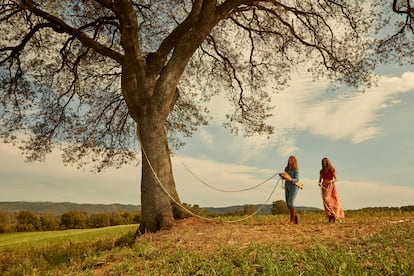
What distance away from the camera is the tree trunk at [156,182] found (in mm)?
12391

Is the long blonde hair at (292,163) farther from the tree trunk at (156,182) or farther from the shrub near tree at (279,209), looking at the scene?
the shrub near tree at (279,209)

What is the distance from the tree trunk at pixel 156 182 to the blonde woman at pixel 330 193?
199 inches

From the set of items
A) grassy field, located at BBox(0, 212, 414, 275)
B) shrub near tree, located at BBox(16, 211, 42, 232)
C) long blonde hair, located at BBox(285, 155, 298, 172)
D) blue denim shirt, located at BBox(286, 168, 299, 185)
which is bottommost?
grassy field, located at BBox(0, 212, 414, 275)

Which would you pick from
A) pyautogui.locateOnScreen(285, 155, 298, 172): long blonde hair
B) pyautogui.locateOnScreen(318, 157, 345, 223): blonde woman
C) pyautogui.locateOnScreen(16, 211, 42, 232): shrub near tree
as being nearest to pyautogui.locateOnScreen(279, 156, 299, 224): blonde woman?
pyautogui.locateOnScreen(285, 155, 298, 172): long blonde hair

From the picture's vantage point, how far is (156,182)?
12.7 metres

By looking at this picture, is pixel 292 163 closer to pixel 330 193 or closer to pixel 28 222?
pixel 330 193

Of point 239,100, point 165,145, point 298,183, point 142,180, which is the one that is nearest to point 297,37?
point 239,100

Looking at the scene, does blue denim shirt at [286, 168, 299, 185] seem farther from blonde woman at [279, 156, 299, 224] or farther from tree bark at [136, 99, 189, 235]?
tree bark at [136, 99, 189, 235]

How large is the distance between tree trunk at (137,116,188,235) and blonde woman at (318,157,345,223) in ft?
16.6

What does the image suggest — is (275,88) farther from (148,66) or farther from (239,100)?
(148,66)

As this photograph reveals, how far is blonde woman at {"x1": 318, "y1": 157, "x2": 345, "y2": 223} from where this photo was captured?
14094 millimetres

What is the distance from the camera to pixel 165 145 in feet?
43.9

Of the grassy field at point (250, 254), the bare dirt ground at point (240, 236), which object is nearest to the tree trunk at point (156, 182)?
the bare dirt ground at point (240, 236)

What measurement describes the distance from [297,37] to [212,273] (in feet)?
48.4
